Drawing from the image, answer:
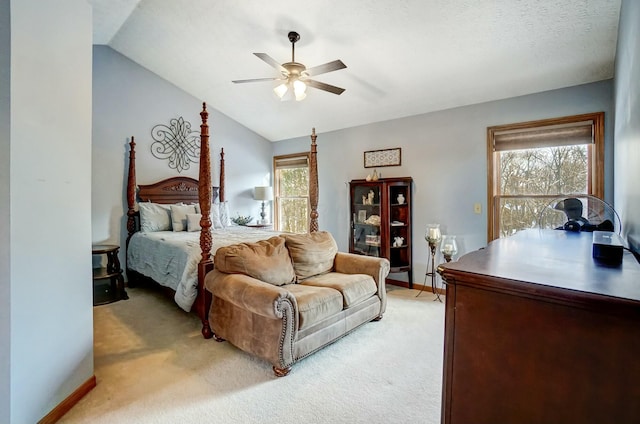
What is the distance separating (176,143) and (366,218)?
3.17 metres

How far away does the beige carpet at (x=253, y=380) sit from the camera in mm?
1811

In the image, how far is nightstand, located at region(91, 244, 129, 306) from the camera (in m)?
3.73

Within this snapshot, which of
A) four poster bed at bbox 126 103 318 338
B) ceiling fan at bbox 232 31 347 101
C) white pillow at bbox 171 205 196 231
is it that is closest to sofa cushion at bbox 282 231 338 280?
four poster bed at bbox 126 103 318 338

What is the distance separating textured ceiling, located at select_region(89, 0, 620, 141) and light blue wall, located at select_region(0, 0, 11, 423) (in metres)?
1.92

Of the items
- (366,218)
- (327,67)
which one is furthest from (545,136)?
(327,67)

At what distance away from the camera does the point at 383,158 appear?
4.56 m

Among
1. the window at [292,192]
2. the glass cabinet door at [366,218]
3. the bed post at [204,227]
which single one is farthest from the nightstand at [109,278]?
the glass cabinet door at [366,218]

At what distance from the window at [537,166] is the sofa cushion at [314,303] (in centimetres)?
221

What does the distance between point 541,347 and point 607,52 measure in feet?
10.1

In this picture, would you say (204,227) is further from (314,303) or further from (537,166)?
(537,166)

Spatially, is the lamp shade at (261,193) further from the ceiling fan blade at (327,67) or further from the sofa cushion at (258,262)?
the ceiling fan blade at (327,67)

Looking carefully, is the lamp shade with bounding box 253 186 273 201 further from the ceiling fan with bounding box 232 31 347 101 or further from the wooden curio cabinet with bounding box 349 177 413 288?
the ceiling fan with bounding box 232 31 347 101

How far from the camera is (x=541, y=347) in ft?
2.55

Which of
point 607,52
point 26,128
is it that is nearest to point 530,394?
point 26,128
